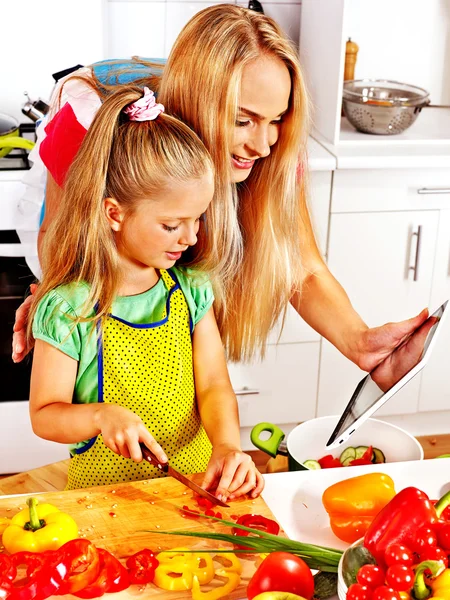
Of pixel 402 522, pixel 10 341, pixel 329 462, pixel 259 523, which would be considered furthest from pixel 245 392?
pixel 402 522

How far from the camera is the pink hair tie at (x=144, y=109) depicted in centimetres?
124

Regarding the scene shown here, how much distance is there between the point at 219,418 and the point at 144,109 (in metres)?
0.51

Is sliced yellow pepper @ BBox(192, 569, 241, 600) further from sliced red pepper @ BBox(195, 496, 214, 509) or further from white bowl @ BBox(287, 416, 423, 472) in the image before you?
white bowl @ BBox(287, 416, 423, 472)

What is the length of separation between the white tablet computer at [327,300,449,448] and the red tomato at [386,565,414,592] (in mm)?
296

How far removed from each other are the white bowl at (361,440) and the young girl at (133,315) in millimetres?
164

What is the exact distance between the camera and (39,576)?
971 millimetres

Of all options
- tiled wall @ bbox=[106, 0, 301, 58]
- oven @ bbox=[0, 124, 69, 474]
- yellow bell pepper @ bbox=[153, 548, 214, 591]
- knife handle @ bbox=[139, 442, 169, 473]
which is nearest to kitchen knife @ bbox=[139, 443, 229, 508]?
knife handle @ bbox=[139, 442, 169, 473]

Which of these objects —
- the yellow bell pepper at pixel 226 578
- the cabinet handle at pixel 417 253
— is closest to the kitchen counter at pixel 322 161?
the cabinet handle at pixel 417 253

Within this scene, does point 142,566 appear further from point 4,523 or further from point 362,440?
point 362,440

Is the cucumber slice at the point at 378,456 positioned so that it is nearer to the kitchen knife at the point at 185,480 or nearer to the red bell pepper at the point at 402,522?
the kitchen knife at the point at 185,480

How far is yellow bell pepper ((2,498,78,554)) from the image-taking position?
40.1 inches

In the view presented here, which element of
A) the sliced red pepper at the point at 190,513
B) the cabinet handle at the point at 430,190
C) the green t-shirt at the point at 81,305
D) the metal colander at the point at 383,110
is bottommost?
the sliced red pepper at the point at 190,513

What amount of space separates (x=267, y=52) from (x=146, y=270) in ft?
1.35

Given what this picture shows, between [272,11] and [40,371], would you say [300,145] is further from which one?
[272,11]
